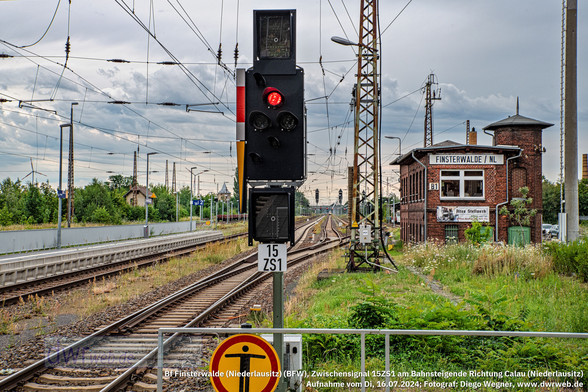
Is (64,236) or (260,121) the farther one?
(64,236)

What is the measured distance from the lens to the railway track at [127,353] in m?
7.37

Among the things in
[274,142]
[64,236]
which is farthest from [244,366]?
[64,236]

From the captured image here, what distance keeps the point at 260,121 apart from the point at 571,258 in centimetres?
1265

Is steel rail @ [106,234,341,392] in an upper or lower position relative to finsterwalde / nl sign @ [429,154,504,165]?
lower

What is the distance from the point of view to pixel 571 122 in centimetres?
1514

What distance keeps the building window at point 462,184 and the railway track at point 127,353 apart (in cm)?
1753

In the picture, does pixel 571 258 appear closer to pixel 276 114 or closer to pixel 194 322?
pixel 194 322

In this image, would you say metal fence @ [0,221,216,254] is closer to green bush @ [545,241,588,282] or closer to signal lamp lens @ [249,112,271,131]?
green bush @ [545,241,588,282]

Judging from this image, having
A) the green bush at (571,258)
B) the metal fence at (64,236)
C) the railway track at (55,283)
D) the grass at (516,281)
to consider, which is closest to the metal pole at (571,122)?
the green bush at (571,258)

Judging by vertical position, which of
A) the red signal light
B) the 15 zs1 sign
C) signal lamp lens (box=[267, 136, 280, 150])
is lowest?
the 15 zs1 sign

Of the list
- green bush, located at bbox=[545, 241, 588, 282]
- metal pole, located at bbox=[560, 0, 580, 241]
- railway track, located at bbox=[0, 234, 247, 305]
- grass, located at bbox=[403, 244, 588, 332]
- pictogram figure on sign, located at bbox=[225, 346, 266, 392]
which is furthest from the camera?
railway track, located at bbox=[0, 234, 247, 305]

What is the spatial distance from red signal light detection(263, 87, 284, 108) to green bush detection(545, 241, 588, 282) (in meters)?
11.8

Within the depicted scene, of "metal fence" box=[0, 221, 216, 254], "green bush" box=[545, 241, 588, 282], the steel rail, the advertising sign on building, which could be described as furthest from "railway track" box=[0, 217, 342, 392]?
the advertising sign on building

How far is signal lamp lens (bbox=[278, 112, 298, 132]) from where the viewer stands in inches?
183
